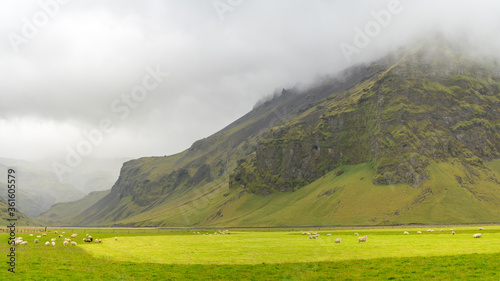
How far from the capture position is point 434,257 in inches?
1683

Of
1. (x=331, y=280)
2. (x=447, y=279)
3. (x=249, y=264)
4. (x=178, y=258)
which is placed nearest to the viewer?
(x=447, y=279)

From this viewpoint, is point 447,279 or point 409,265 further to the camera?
point 409,265

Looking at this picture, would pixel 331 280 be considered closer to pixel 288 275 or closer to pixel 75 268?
pixel 288 275

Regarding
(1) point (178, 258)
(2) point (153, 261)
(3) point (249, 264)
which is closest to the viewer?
(3) point (249, 264)

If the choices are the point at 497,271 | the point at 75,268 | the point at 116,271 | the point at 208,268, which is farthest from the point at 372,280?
the point at 75,268

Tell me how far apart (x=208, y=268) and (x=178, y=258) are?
30.7ft

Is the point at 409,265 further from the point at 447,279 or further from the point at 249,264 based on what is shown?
the point at 249,264

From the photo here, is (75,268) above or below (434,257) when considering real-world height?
above

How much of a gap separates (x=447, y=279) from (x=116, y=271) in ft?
103

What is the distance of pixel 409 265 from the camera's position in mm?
38594

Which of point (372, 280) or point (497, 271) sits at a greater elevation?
point (372, 280)

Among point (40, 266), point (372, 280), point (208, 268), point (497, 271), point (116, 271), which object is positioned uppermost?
point (40, 266)

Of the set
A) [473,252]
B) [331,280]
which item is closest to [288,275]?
[331,280]

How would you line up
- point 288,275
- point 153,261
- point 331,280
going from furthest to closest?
point 153,261 < point 288,275 < point 331,280
